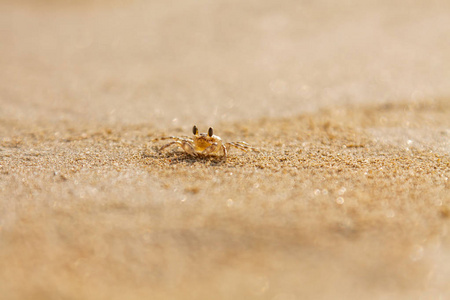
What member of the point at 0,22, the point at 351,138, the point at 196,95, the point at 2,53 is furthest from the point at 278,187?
the point at 0,22

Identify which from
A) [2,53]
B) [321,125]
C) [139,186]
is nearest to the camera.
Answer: [139,186]

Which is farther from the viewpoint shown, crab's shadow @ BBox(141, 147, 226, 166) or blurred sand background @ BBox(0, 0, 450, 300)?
crab's shadow @ BBox(141, 147, 226, 166)

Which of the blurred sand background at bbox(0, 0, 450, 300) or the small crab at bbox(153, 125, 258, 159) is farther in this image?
the small crab at bbox(153, 125, 258, 159)

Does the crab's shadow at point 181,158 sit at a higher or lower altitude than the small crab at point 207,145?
lower

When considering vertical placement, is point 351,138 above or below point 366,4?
below

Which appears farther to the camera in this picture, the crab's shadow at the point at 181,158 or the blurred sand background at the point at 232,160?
the crab's shadow at the point at 181,158

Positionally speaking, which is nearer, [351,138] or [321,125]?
[351,138]

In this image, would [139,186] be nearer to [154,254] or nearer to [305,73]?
[154,254]

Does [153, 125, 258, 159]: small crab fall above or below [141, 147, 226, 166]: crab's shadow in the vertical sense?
above
